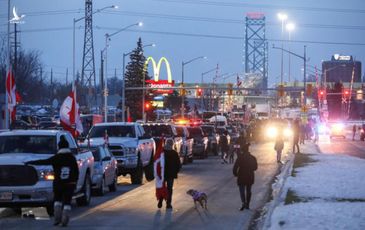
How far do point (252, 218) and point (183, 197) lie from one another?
16.9 ft

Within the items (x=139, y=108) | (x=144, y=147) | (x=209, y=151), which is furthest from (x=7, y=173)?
(x=139, y=108)

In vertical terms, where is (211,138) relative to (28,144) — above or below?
below

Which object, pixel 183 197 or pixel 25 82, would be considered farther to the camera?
pixel 25 82

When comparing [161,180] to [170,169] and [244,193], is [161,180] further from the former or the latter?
[244,193]

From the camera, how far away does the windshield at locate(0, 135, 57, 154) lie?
60.0ft

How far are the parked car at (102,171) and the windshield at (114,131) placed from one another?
15.7 ft

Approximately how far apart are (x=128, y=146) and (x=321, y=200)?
1023cm

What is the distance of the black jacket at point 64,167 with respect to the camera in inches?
613

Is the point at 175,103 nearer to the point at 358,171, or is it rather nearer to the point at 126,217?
the point at 358,171

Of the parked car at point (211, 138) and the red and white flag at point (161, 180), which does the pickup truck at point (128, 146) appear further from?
the parked car at point (211, 138)

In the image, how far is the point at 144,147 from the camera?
29094mm

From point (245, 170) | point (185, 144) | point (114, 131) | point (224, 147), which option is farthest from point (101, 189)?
point (224, 147)

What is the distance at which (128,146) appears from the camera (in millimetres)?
27969

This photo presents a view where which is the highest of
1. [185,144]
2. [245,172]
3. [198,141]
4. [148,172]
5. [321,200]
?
[245,172]
